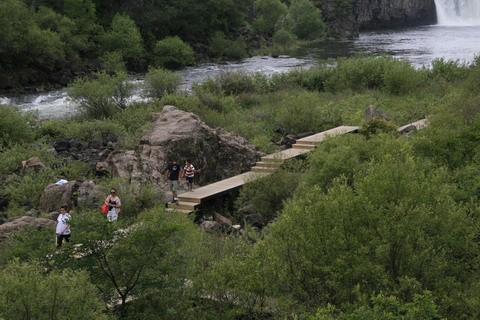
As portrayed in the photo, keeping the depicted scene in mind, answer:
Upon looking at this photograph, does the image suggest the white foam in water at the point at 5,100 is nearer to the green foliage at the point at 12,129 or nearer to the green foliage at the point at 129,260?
the green foliage at the point at 12,129

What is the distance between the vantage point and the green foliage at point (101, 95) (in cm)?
4369

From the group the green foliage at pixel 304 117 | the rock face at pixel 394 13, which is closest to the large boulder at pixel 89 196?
the green foliage at pixel 304 117

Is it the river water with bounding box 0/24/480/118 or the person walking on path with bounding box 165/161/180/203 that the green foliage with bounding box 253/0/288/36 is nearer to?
the river water with bounding box 0/24/480/118

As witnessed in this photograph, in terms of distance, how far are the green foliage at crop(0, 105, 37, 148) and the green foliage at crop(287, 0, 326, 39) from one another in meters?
81.7

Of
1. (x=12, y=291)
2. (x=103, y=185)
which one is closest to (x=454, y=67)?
(x=103, y=185)

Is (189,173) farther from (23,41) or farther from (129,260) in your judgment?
(23,41)

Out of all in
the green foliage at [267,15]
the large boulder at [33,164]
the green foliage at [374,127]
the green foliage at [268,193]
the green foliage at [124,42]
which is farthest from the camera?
the green foliage at [267,15]

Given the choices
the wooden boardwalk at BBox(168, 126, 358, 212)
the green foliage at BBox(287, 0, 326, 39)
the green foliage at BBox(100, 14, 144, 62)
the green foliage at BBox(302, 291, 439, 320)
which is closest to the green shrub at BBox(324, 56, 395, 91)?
the wooden boardwalk at BBox(168, 126, 358, 212)

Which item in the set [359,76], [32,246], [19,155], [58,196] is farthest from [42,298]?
[359,76]

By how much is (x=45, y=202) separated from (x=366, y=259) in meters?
15.7

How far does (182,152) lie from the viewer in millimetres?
30328

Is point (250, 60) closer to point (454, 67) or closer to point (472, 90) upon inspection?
point (454, 67)

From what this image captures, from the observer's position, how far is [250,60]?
8744 cm

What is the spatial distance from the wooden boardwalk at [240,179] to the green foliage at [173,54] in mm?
48635
